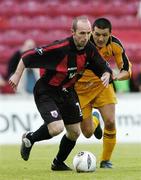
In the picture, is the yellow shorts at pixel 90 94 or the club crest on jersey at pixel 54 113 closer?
the club crest on jersey at pixel 54 113

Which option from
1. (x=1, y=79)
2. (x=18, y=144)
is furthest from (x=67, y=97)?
(x=1, y=79)

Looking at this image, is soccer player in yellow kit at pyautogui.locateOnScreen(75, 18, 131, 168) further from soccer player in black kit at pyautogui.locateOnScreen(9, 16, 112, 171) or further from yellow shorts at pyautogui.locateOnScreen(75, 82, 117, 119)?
soccer player in black kit at pyautogui.locateOnScreen(9, 16, 112, 171)

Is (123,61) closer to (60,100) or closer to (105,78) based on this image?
(105,78)

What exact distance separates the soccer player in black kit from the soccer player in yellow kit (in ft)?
1.75

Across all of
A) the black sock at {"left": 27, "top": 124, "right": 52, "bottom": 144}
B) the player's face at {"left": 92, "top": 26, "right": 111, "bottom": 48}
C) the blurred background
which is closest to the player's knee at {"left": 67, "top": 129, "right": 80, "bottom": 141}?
the black sock at {"left": 27, "top": 124, "right": 52, "bottom": 144}

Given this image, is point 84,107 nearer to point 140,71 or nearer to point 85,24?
point 85,24

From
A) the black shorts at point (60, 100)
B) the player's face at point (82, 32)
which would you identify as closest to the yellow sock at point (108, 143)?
the black shorts at point (60, 100)

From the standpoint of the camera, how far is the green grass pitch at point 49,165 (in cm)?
800

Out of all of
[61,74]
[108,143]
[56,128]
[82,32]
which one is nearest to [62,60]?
[61,74]

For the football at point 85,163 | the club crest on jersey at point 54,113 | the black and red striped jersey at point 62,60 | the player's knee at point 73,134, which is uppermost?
the black and red striped jersey at point 62,60

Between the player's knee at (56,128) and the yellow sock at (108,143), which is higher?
the player's knee at (56,128)

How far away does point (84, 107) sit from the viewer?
377 inches

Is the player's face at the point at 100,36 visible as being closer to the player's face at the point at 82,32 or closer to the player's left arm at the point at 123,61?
the player's left arm at the point at 123,61

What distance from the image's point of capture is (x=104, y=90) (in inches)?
377
